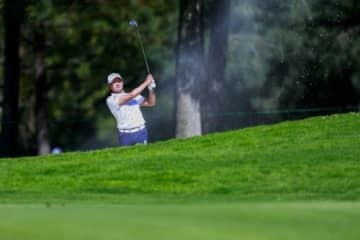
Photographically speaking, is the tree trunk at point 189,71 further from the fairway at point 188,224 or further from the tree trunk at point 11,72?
the fairway at point 188,224

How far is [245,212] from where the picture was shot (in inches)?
252

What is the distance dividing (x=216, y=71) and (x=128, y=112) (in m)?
6.98

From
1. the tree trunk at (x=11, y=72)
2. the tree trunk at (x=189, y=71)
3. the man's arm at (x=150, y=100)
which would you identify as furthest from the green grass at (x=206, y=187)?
the tree trunk at (x=11, y=72)

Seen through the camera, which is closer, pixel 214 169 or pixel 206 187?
pixel 206 187

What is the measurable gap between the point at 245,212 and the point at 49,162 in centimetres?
993

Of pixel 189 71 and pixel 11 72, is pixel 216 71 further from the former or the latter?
pixel 11 72

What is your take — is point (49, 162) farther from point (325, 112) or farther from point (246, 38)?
point (246, 38)

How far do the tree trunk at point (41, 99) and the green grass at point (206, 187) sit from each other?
1813 cm

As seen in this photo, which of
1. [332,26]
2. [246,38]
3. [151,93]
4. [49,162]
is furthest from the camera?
[246,38]

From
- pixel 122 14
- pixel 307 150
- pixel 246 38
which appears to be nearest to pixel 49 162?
pixel 307 150

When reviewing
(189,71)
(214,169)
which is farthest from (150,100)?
(214,169)

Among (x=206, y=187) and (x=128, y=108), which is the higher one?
(x=128, y=108)

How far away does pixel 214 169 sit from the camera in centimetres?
1395

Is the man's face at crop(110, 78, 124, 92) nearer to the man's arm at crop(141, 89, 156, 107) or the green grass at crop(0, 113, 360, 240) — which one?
the man's arm at crop(141, 89, 156, 107)
